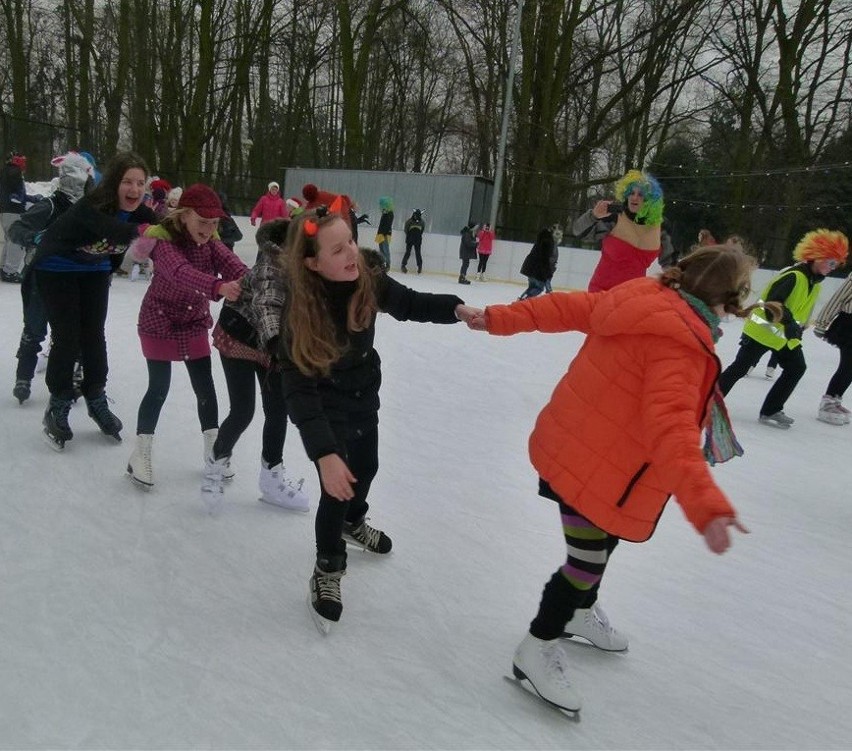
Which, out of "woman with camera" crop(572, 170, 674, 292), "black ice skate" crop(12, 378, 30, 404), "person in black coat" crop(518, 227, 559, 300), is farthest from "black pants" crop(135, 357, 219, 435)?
"person in black coat" crop(518, 227, 559, 300)

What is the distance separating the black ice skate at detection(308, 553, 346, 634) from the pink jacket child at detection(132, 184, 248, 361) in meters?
1.13

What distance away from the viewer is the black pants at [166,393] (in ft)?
10.4

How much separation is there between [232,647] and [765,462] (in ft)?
11.5

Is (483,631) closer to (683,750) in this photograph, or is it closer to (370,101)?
(683,750)

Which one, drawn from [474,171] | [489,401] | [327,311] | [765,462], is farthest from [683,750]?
[474,171]

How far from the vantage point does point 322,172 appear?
1870 cm

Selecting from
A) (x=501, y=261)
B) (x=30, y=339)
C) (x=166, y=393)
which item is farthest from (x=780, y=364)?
(x=501, y=261)

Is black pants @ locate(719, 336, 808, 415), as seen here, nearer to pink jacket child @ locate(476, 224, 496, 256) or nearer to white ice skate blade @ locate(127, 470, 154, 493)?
white ice skate blade @ locate(127, 470, 154, 493)

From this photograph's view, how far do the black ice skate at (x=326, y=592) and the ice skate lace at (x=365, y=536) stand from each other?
0.39 metres

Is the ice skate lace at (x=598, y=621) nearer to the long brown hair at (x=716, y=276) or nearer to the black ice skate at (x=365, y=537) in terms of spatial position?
the black ice skate at (x=365, y=537)

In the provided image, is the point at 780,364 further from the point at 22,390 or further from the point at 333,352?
the point at 22,390

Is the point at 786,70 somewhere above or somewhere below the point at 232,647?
above

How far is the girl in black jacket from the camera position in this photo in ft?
6.55

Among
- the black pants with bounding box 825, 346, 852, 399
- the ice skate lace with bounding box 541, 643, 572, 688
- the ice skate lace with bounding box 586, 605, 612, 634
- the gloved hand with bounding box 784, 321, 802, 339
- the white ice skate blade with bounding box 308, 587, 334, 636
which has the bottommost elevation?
the white ice skate blade with bounding box 308, 587, 334, 636
